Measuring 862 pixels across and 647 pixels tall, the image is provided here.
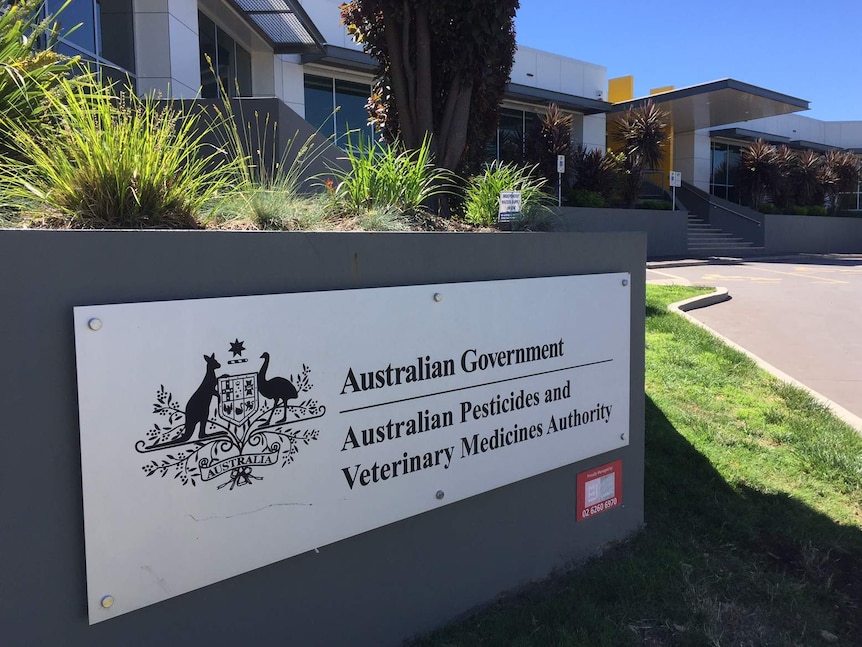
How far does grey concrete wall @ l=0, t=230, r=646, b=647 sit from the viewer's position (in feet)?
6.78

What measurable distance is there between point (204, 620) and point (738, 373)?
20.6 ft

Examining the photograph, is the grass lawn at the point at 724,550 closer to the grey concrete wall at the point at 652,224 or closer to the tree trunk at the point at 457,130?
the tree trunk at the point at 457,130

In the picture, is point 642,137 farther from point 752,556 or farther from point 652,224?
point 752,556

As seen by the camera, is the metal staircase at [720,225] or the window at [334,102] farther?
the metal staircase at [720,225]

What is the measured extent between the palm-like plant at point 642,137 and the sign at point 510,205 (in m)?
21.2

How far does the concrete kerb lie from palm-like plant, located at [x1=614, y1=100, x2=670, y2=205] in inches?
482

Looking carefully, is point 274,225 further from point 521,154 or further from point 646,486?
point 521,154

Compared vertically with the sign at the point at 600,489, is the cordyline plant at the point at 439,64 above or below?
above

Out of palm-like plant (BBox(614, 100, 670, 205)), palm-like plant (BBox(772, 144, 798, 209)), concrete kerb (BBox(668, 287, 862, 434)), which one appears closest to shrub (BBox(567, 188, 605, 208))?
palm-like plant (BBox(614, 100, 670, 205))

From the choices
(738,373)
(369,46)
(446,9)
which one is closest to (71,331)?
(446,9)

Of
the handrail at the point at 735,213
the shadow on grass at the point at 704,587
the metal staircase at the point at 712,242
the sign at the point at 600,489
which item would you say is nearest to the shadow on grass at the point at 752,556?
the shadow on grass at the point at 704,587

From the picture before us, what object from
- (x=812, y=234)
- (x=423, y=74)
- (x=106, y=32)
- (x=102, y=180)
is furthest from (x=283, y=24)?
(x=812, y=234)

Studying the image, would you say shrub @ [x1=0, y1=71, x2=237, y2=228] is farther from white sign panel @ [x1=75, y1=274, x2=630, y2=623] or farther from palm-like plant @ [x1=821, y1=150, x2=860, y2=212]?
palm-like plant @ [x1=821, y1=150, x2=860, y2=212]

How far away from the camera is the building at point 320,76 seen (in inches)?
410
